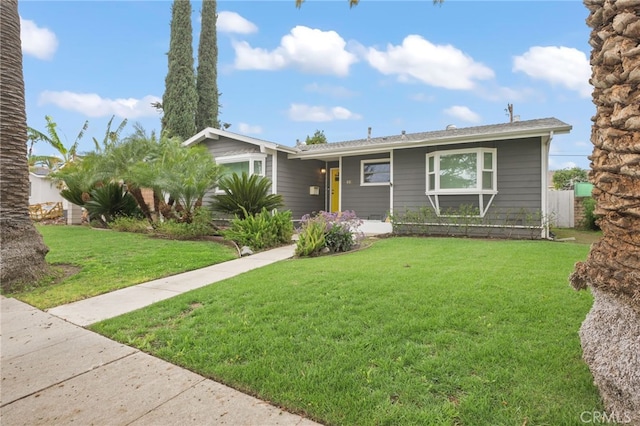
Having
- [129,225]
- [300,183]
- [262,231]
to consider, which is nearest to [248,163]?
[300,183]

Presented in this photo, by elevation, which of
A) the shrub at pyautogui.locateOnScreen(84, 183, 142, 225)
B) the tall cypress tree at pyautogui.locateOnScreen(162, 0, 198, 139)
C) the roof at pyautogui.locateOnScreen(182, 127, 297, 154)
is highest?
the tall cypress tree at pyautogui.locateOnScreen(162, 0, 198, 139)

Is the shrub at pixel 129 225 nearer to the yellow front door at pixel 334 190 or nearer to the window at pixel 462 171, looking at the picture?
the yellow front door at pixel 334 190

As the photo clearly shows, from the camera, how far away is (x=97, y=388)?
248cm

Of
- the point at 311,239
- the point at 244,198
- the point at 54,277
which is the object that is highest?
the point at 244,198

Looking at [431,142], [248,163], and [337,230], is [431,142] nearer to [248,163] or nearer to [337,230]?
[337,230]

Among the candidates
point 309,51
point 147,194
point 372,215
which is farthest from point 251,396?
point 147,194

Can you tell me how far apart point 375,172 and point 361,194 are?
971 mm

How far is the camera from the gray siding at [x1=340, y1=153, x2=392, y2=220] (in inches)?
494

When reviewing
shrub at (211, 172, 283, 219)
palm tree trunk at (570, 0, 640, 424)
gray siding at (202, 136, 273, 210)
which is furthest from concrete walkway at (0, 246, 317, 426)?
gray siding at (202, 136, 273, 210)

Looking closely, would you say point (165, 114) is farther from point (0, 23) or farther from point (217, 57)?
point (0, 23)

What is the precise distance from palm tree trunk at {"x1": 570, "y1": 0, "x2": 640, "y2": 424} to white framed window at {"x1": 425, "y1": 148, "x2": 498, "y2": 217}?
8333 mm

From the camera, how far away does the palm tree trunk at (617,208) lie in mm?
1791

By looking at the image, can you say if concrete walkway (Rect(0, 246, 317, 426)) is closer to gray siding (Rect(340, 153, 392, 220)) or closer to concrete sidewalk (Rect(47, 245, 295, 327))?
concrete sidewalk (Rect(47, 245, 295, 327))

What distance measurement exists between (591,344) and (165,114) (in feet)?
83.8
